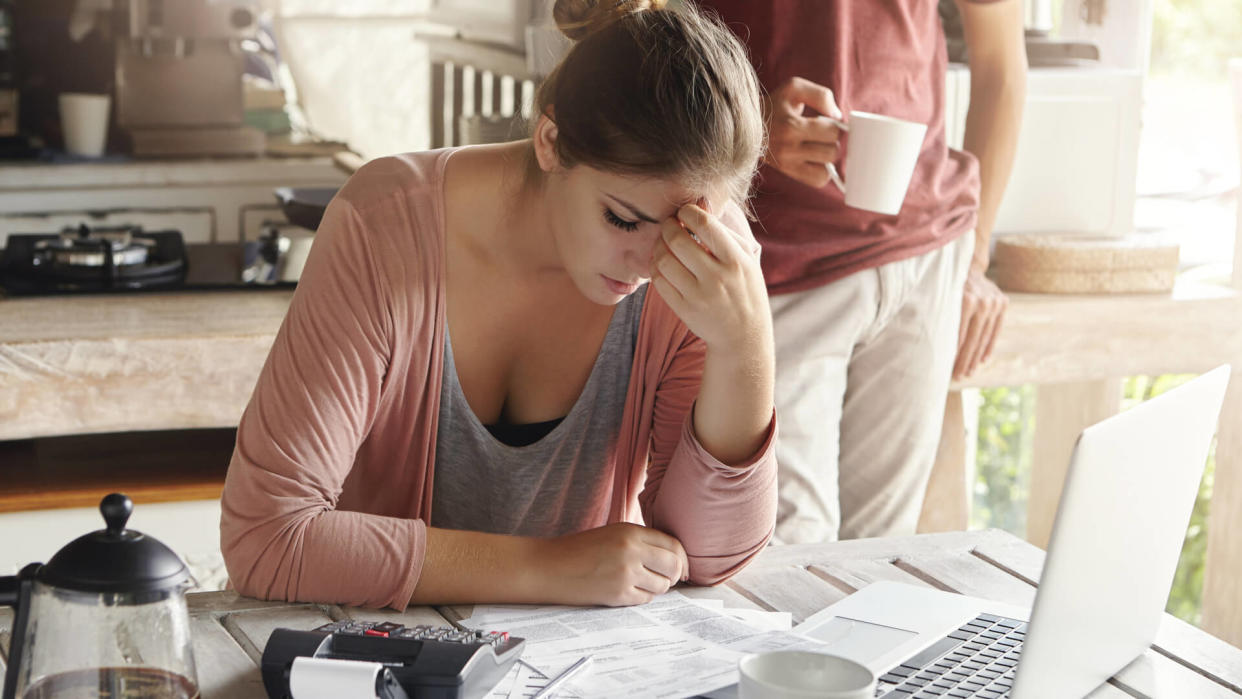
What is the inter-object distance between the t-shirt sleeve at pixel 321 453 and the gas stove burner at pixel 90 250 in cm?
139

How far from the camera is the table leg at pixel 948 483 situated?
2549 mm

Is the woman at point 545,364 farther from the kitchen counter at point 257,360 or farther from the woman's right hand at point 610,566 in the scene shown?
the kitchen counter at point 257,360

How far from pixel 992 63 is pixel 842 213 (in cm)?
49

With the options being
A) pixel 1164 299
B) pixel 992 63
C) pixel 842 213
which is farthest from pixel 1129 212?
pixel 842 213

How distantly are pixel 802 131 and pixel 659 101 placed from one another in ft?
1.95

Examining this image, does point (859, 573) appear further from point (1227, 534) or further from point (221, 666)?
point (1227, 534)

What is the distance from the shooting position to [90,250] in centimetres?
245

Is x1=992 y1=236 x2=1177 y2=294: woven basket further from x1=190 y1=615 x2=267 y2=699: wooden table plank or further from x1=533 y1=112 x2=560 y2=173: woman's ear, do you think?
x1=190 y1=615 x2=267 y2=699: wooden table plank

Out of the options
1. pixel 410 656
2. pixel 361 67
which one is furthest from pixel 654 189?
pixel 361 67

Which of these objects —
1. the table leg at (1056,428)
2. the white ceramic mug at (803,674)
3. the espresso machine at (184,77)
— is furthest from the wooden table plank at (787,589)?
the espresso machine at (184,77)

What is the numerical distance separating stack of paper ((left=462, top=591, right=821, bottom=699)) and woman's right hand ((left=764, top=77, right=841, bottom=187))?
0.68 meters

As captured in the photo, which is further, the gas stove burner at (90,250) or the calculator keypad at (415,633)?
the gas stove burner at (90,250)

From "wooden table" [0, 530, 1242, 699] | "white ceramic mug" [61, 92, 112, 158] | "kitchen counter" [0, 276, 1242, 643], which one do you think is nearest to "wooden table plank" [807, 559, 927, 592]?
"wooden table" [0, 530, 1242, 699]

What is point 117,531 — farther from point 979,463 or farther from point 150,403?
point 979,463
